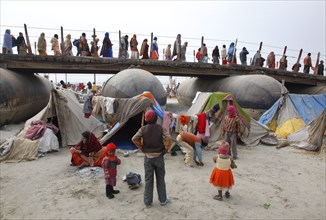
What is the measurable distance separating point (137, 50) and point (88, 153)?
11573 millimetres

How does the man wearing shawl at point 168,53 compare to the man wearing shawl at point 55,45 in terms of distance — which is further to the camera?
the man wearing shawl at point 168,53

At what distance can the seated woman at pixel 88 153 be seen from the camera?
6918 mm

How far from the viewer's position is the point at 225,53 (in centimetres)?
1980

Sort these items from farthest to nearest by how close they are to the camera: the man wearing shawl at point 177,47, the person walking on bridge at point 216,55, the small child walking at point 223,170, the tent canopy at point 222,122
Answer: the person walking on bridge at point 216,55 → the man wearing shawl at point 177,47 → the tent canopy at point 222,122 → the small child walking at point 223,170

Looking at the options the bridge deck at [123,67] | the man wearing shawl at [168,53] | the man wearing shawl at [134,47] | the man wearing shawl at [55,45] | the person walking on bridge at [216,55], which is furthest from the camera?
the person walking on bridge at [216,55]

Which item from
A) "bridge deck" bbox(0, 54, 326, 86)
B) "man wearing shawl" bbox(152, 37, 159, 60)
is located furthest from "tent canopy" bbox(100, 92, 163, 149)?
"man wearing shawl" bbox(152, 37, 159, 60)

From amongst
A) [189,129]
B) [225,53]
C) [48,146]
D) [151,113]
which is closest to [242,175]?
[189,129]

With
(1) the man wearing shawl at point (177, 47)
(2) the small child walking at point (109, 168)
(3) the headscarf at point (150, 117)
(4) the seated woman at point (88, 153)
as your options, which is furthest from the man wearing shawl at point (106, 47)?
(3) the headscarf at point (150, 117)

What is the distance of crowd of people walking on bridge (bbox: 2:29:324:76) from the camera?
48.0ft

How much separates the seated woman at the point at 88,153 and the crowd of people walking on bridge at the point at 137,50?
956 centimetres

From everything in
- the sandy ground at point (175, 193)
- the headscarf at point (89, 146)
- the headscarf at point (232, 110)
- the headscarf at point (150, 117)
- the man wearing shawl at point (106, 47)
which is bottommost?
the sandy ground at point (175, 193)

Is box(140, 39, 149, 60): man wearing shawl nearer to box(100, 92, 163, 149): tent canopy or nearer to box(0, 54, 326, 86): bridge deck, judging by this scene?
box(0, 54, 326, 86): bridge deck

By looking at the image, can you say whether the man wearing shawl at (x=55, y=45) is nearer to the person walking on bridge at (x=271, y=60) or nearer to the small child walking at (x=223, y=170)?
the small child walking at (x=223, y=170)

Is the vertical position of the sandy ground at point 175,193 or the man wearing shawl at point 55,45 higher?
the man wearing shawl at point 55,45
